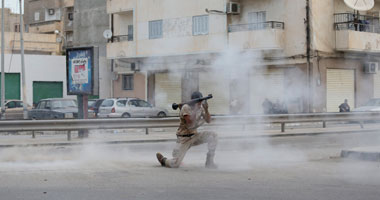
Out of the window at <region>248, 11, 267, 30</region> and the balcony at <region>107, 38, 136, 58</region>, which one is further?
the window at <region>248, 11, 267, 30</region>

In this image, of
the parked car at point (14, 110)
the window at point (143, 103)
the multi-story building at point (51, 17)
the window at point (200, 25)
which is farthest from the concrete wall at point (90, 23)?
the window at point (200, 25)

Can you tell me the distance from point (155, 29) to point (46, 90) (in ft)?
95.3

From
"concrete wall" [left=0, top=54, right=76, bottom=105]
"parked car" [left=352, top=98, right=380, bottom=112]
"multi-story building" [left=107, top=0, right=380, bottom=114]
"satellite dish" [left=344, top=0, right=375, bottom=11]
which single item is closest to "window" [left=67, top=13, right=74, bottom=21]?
"concrete wall" [left=0, top=54, right=76, bottom=105]

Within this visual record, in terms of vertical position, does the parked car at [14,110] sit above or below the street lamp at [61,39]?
below

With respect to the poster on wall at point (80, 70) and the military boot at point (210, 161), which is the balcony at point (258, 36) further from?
the military boot at point (210, 161)

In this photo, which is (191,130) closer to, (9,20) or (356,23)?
(356,23)

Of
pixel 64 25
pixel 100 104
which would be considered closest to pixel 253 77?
pixel 100 104

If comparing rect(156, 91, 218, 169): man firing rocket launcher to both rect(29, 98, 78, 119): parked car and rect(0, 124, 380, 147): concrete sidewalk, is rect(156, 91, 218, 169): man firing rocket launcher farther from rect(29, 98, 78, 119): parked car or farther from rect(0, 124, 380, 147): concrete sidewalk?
rect(29, 98, 78, 119): parked car

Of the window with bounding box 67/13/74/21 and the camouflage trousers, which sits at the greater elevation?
the window with bounding box 67/13/74/21

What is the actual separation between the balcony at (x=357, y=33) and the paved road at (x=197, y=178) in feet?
44.6

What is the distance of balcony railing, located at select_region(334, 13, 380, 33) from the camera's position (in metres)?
27.2

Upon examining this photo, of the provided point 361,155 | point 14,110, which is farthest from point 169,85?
point 14,110

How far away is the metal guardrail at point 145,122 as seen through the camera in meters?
17.6

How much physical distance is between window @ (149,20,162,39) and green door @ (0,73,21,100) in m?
26.6
